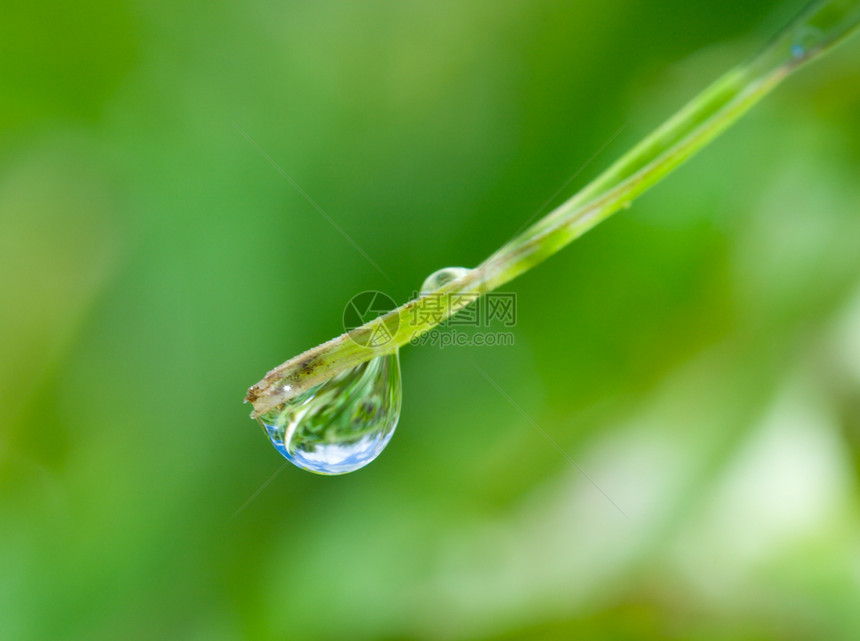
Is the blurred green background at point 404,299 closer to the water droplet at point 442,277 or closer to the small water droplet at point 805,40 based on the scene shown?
the water droplet at point 442,277

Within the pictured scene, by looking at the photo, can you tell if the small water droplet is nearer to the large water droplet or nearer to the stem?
the stem

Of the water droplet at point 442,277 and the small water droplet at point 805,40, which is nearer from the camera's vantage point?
the small water droplet at point 805,40

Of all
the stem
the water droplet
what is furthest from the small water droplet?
the water droplet

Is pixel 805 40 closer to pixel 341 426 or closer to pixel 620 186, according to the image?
pixel 620 186

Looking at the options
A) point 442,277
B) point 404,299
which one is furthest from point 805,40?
point 404,299

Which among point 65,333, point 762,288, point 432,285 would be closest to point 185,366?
point 65,333

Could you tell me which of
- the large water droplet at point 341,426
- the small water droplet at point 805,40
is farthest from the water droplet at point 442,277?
the small water droplet at point 805,40
